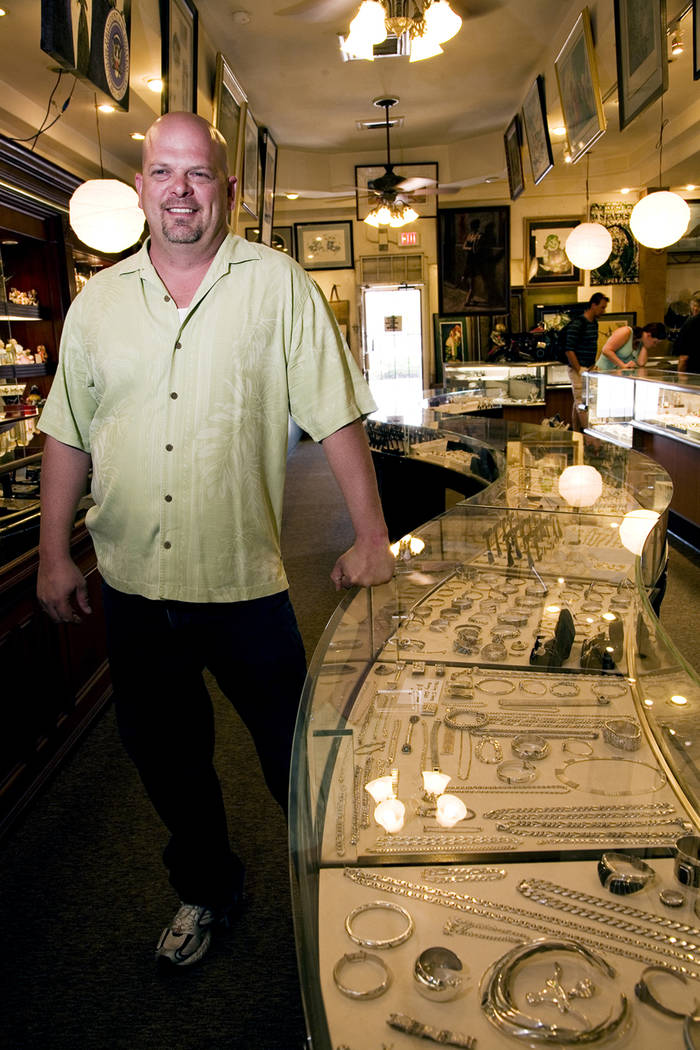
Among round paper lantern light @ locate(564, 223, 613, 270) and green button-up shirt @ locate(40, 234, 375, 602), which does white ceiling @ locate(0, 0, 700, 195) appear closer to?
round paper lantern light @ locate(564, 223, 613, 270)

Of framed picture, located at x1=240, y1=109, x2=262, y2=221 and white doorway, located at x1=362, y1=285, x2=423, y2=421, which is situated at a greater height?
framed picture, located at x1=240, y1=109, x2=262, y2=221

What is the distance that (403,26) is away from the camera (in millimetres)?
4977

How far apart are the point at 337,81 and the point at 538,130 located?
7.46 ft

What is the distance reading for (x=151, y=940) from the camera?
199 centimetres

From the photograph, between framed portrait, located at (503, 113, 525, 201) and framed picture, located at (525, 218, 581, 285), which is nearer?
framed portrait, located at (503, 113, 525, 201)

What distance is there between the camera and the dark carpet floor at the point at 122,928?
1719 mm

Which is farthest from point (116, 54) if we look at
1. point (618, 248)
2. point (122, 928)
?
point (618, 248)

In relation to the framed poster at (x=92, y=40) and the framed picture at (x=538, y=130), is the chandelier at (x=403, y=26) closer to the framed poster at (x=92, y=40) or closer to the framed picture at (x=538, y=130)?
the framed poster at (x=92, y=40)

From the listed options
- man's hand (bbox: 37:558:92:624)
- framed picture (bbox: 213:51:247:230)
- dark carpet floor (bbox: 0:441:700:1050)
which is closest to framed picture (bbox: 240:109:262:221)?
framed picture (bbox: 213:51:247:230)

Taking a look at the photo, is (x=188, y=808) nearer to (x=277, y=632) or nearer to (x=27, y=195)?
(x=277, y=632)

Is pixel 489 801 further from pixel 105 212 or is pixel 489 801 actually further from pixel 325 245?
pixel 325 245

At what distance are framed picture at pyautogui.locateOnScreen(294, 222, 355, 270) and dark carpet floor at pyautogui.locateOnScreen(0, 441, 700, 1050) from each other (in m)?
10.5

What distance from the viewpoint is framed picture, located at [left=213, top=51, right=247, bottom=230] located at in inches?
228

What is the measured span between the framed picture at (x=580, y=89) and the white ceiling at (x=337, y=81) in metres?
0.30
